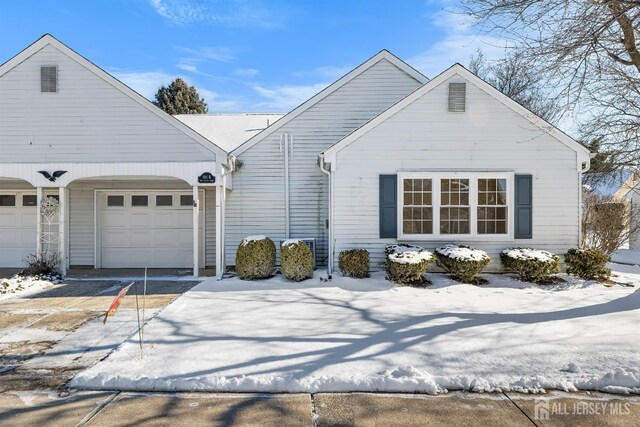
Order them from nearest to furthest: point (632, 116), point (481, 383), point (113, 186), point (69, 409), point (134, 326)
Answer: point (69, 409) < point (481, 383) < point (134, 326) < point (632, 116) < point (113, 186)

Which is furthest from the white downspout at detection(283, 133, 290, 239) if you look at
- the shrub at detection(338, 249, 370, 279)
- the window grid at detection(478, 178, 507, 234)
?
the window grid at detection(478, 178, 507, 234)

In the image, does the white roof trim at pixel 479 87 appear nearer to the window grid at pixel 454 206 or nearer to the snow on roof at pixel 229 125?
the window grid at pixel 454 206

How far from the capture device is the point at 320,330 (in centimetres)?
561

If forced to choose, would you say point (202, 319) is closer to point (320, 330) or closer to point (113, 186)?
point (320, 330)

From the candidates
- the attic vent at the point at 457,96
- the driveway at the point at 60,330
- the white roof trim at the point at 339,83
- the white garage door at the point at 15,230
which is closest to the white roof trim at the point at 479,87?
the attic vent at the point at 457,96

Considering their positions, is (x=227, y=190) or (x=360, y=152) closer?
(x=360, y=152)

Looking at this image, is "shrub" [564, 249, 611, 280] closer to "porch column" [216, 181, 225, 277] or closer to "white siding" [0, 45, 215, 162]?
"porch column" [216, 181, 225, 277]

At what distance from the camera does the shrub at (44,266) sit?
9711 millimetres

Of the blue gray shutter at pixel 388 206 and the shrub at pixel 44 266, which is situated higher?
the blue gray shutter at pixel 388 206

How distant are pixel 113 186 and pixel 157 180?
1.41m

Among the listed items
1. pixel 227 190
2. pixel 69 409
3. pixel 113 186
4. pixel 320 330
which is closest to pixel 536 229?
pixel 320 330

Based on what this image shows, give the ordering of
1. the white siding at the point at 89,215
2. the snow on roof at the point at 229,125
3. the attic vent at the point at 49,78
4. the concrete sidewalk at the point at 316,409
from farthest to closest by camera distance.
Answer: the snow on roof at the point at 229,125 < the white siding at the point at 89,215 < the attic vent at the point at 49,78 < the concrete sidewalk at the point at 316,409

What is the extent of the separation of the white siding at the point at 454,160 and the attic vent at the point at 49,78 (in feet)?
24.7

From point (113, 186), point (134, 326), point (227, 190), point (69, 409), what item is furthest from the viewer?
point (113, 186)
